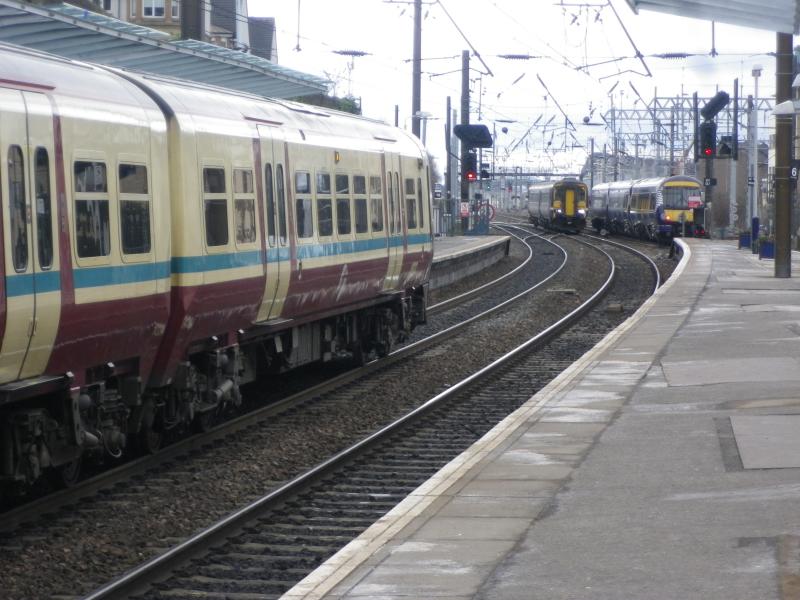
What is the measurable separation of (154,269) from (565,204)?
2359 inches

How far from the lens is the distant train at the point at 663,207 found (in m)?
57.7

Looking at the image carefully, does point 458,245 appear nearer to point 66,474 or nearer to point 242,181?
point 242,181

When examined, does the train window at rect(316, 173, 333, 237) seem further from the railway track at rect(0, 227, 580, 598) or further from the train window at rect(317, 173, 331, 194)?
the railway track at rect(0, 227, 580, 598)

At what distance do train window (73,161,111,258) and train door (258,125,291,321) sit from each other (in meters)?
3.57

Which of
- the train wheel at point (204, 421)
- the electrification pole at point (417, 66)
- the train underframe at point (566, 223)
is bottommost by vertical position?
the train underframe at point (566, 223)

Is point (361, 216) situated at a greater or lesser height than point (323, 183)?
lesser

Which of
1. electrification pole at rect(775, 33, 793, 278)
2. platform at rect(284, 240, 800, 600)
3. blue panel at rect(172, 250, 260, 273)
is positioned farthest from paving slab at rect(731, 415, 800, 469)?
electrification pole at rect(775, 33, 793, 278)

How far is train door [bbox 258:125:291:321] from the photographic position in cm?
1345

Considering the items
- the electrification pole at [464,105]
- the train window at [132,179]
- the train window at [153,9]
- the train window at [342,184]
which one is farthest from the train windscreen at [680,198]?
the train window at [132,179]

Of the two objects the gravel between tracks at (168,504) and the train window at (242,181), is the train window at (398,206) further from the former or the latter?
the train window at (242,181)

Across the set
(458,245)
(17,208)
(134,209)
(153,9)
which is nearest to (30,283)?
(17,208)

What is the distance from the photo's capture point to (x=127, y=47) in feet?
62.2

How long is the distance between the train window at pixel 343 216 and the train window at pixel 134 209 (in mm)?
5456

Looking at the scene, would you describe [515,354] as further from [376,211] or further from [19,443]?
[19,443]
